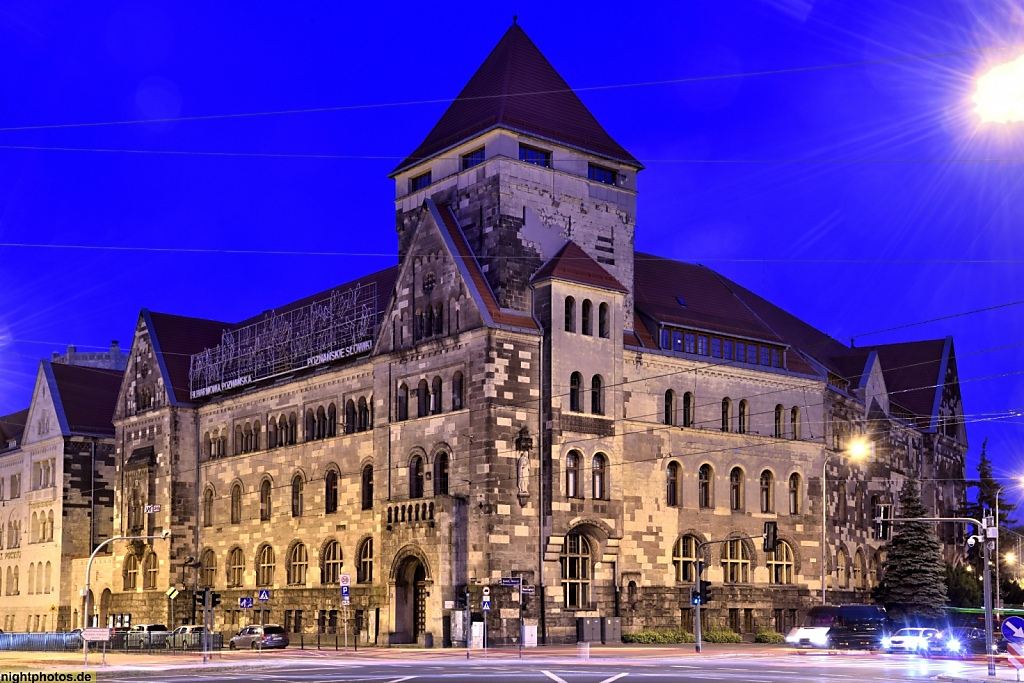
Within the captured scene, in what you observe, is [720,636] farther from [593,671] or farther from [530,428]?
[593,671]

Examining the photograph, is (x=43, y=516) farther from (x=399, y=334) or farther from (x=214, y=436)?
(x=399, y=334)

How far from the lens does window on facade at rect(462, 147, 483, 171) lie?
68.2 metres

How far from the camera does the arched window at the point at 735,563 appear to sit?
71625mm

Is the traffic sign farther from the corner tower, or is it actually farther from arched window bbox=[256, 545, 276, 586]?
arched window bbox=[256, 545, 276, 586]

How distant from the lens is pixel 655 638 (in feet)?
215

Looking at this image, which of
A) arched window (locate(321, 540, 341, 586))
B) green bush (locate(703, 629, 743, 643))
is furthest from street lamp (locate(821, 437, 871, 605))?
arched window (locate(321, 540, 341, 586))

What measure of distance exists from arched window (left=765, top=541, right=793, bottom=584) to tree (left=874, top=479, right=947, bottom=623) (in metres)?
6.63

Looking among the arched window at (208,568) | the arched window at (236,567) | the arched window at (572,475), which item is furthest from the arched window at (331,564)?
the arched window at (572,475)

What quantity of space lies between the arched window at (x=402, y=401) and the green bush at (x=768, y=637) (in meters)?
21.1

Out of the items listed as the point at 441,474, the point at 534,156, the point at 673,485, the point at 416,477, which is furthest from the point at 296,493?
the point at 534,156

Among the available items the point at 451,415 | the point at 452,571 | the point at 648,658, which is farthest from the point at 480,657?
the point at 451,415

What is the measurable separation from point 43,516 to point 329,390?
33.0 meters

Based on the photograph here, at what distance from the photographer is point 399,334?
6994 cm

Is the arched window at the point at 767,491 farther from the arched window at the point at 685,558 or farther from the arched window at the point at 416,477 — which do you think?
the arched window at the point at 416,477
